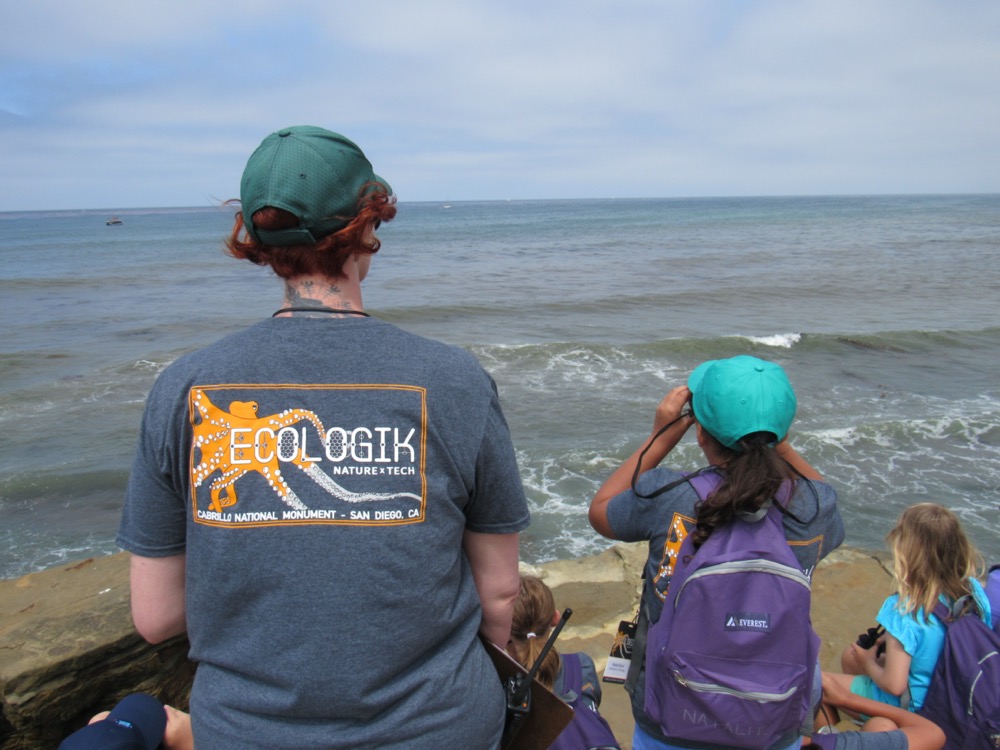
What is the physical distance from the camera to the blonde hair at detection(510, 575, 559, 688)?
2539 mm

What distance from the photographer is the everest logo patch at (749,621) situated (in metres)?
1.92

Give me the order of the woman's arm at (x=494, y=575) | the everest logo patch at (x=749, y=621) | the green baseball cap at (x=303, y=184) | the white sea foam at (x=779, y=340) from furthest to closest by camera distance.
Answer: the white sea foam at (x=779, y=340), the everest logo patch at (x=749, y=621), the woman's arm at (x=494, y=575), the green baseball cap at (x=303, y=184)

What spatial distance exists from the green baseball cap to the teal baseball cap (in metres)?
1.27

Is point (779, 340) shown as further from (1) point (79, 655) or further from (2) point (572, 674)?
(1) point (79, 655)

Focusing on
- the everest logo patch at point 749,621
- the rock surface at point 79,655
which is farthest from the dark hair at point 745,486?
the rock surface at point 79,655

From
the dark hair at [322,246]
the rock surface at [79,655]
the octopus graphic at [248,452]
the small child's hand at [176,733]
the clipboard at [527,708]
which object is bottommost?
the rock surface at [79,655]

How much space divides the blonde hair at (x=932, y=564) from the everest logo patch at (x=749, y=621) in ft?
4.52

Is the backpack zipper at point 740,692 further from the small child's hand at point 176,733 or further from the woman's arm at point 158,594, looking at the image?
the small child's hand at point 176,733

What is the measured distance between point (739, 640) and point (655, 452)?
2.30ft

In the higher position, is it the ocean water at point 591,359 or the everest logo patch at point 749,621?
the everest logo patch at point 749,621

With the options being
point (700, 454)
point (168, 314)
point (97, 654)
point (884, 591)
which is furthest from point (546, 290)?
point (97, 654)

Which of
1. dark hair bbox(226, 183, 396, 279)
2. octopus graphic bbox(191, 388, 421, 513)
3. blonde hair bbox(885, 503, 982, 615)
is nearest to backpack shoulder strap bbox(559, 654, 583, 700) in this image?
blonde hair bbox(885, 503, 982, 615)

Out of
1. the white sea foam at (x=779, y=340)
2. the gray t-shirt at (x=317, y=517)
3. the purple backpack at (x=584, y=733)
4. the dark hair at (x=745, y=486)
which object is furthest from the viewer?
the white sea foam at (x=779, y=340)

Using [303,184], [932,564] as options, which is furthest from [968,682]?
[303,184]
